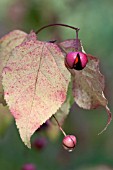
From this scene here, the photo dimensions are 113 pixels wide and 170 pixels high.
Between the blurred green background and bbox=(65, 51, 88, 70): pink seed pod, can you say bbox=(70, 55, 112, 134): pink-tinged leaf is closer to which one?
bbox=(65, 51, 88, 70): pink seed pod

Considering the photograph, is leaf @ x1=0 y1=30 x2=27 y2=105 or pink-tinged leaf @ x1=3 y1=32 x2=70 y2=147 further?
leaf @ x1=0 y1=30 x2=27 y2=105

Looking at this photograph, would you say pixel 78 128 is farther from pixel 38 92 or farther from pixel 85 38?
pixel 38 92

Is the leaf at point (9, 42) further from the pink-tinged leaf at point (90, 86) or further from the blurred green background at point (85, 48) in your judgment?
the blurred green background at point (85, 48)

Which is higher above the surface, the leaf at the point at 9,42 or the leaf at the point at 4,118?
the leaf at the point at 9,42

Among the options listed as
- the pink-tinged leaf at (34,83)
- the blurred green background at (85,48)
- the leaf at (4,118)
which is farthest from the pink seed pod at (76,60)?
the blurred green background at (85,48)

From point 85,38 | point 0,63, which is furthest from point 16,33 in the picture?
point 85,38

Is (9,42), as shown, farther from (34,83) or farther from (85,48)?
(85,48)

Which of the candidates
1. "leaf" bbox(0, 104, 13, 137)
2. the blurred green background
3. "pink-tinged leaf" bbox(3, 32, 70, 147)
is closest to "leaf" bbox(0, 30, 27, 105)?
"pink-tinged leaf" bbox(3, 32, 70, 147)
